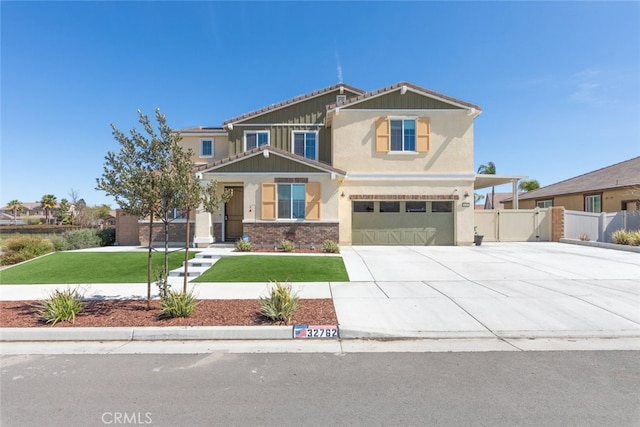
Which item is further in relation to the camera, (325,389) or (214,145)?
(214,145)

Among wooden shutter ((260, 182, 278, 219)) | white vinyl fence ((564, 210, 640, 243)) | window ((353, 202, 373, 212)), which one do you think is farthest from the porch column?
white vinyl fence ((564, 210, 640, 243))

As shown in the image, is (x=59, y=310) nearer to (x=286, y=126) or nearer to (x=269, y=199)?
(x=269, y=199)

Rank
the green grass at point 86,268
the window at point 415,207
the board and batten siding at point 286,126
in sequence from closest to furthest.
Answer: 1. the green grass at point 86,268
2. the window at point 415,207
3. the board and batten siding at point 286,126

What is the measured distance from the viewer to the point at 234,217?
16.3 meters

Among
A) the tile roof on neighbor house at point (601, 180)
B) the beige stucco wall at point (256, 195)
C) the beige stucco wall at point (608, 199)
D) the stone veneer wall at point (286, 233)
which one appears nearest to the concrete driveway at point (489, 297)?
the stone veneer wall at point (286, 233)

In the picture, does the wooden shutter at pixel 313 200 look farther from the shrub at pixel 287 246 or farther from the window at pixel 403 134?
the window at pixel 403 134

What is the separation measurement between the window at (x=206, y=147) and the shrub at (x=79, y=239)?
7106 mm

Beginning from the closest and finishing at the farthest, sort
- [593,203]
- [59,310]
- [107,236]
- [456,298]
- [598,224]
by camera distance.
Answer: [59,310] < [456,298] < [107,236] < [598,224] < [593,203]

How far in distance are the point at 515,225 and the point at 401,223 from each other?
24.7ft

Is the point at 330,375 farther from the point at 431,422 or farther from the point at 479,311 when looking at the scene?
the point at 479,311

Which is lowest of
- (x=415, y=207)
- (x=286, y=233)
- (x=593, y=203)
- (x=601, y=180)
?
(x=286, y=233)

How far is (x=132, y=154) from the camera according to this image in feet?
20.1

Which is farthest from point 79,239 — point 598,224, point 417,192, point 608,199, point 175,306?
point 608,199

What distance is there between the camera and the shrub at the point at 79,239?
1559 cm
